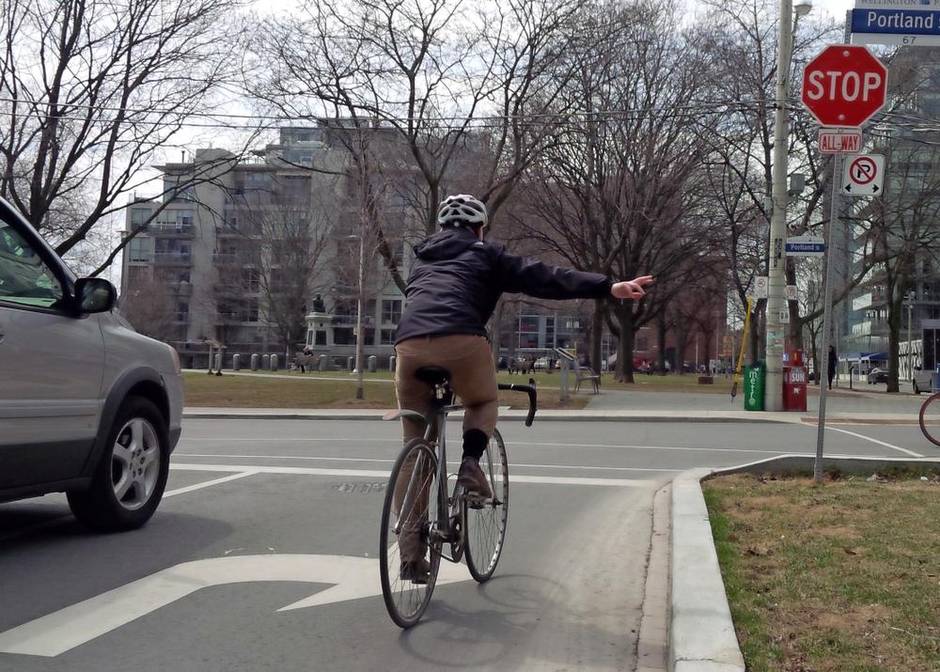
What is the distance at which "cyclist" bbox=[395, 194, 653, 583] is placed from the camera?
4480 millimetres

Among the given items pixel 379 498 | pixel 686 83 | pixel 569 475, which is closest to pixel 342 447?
pixel 569 475

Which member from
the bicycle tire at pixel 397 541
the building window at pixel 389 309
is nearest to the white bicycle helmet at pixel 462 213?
the bicycle tire at pixel 397 541

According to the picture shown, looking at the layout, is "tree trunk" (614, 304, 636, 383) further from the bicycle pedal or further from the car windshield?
the bicycle pedal

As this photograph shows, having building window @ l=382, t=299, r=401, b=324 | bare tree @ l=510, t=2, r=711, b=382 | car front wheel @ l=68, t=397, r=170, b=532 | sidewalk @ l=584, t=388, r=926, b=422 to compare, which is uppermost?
bare tree @ l=510, t=2, r=711, b=382

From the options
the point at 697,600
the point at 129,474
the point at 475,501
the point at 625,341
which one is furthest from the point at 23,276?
the point at 625,341

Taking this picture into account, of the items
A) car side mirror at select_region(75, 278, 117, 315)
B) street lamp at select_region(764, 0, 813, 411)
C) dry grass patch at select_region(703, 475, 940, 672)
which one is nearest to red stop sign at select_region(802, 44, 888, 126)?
dry grass patch at select_region(703, 475, 940, 672)

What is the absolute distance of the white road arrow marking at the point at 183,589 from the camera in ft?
13.6

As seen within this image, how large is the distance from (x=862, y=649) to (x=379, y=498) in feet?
16.2

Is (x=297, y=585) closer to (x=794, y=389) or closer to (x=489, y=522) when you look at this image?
(x=489, y=522)

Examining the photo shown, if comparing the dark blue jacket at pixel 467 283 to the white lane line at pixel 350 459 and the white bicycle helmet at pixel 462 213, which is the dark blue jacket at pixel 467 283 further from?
the white lane line at pixel 350 459

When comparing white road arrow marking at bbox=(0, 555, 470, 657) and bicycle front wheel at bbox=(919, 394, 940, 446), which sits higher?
bicycle front wheel at bbox=(919, 394, 940, 446)

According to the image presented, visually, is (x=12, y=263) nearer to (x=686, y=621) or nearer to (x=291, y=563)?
(x=291, y=563)

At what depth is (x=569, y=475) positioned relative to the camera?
32.8 feet

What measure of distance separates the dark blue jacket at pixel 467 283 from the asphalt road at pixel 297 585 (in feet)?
4.61
